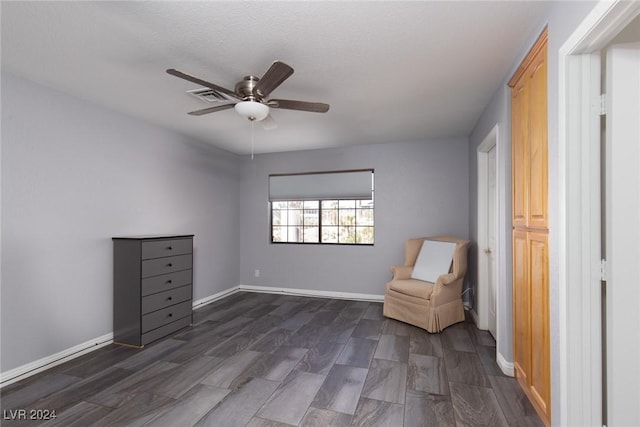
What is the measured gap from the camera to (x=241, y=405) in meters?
2.08

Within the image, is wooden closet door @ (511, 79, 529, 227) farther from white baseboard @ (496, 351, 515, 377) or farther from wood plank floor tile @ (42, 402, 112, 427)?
wood plank floor tile @ (42, 402, 112, 427)

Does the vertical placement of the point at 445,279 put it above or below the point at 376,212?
below

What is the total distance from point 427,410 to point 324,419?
26.9 inches

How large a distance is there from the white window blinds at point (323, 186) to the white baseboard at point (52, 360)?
3088mm

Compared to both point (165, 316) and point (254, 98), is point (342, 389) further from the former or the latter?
point (254, 98)

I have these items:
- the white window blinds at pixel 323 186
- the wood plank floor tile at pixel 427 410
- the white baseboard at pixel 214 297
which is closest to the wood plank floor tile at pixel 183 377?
the wood plank floor tile at pixel 427 410

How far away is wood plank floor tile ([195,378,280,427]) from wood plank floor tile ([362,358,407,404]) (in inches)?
28.1

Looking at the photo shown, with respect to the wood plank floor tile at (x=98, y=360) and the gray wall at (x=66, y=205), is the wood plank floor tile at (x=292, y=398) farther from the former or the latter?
the gray wall at (x=66, y=205)

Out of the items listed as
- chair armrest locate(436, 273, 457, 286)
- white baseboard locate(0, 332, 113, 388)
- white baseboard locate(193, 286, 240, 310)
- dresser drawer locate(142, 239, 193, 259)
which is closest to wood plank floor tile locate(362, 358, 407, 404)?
chair armrest locate(436, 273, 457, 286)

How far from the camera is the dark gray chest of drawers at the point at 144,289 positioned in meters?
3.07

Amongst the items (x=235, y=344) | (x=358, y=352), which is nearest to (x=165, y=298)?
(x=235, y=344)

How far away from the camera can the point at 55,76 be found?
2.50 metres

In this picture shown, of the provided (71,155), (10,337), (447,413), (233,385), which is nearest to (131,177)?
(71,155)

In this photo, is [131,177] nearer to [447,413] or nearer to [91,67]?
[91,67]
